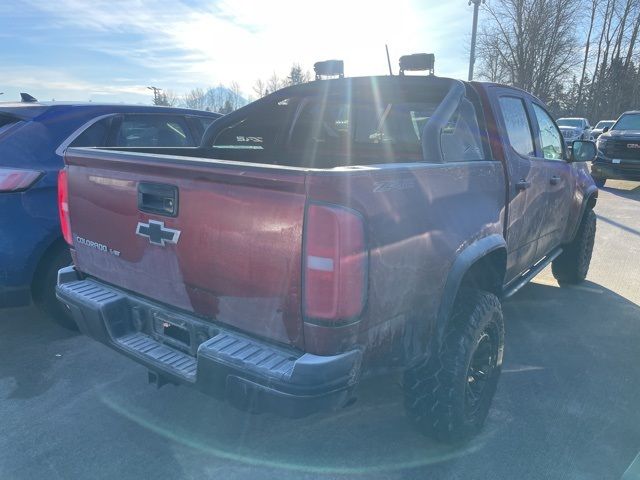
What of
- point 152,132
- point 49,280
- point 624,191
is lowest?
point 624,191

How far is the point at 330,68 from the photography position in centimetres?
380

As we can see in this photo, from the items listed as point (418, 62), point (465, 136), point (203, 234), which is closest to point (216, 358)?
point (203, 234)

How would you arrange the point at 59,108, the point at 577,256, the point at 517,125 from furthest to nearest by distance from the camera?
1. the point at 577,256
2. the point at 59,108
3. the point at 517,125

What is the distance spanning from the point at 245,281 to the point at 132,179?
0.81 m

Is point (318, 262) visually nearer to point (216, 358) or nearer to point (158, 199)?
point (216, 358)

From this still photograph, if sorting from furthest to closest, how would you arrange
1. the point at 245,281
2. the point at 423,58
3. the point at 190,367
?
the point at 423,58
the point at 190,367
the point at 245,281

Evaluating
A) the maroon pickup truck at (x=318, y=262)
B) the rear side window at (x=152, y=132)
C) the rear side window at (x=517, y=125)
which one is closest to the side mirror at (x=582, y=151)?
the rear side window at (x=517, y=125)

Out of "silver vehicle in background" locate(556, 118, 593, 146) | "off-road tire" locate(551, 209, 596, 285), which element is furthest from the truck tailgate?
"silver vehicle in background" locate(556, 118, 593, 146)

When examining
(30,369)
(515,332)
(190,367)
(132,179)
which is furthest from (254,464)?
(515,332)

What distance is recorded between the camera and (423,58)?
3242 mm

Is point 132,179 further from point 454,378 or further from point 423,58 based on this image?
point 423,58

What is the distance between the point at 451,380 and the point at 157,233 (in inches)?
61.3

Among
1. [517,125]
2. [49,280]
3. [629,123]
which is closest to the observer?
[517,125]

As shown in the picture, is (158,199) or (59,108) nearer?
(158,199)
